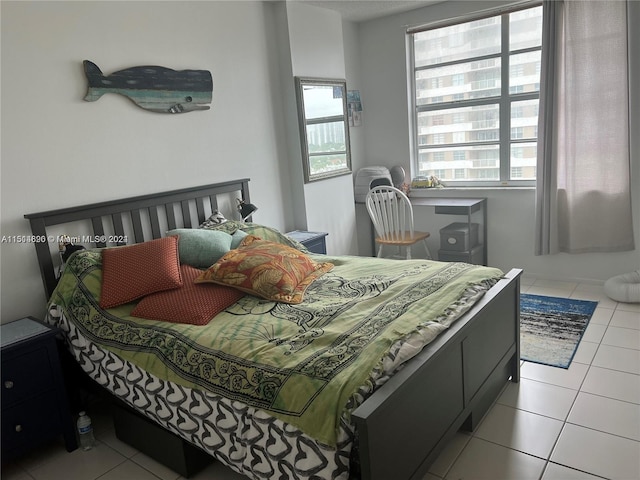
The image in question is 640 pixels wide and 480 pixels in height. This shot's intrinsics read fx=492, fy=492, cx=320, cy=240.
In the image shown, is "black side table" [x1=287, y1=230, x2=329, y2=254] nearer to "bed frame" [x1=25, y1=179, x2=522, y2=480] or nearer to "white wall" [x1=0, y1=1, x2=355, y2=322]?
"white wall" [x1=0, y1=1, x2=355, y2=322]

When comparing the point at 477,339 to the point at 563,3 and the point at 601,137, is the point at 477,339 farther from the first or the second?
the point at 563,3

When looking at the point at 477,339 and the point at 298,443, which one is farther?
the point at 477,339

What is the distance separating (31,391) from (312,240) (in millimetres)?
→ 2006

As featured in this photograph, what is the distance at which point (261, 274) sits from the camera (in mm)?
2412

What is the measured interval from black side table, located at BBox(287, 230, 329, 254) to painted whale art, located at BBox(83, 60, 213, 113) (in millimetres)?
1125

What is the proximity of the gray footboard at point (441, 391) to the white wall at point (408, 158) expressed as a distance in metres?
1.76

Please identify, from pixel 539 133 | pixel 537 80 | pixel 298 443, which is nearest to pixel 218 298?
pixel 298 443

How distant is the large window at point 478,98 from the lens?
162 inches

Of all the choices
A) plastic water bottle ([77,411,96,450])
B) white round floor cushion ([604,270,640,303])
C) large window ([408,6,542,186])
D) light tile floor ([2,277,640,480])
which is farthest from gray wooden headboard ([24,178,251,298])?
white round floor cushion ([604,270,640,303])

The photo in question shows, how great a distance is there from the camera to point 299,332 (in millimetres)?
1992

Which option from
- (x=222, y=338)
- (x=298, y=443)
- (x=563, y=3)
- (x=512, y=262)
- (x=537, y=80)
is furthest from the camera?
(x=512, y=262)

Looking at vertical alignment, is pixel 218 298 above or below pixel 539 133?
below

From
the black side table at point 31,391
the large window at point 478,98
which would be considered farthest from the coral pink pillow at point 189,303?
the large window at point 478,98

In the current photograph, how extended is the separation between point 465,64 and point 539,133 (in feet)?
3.29
